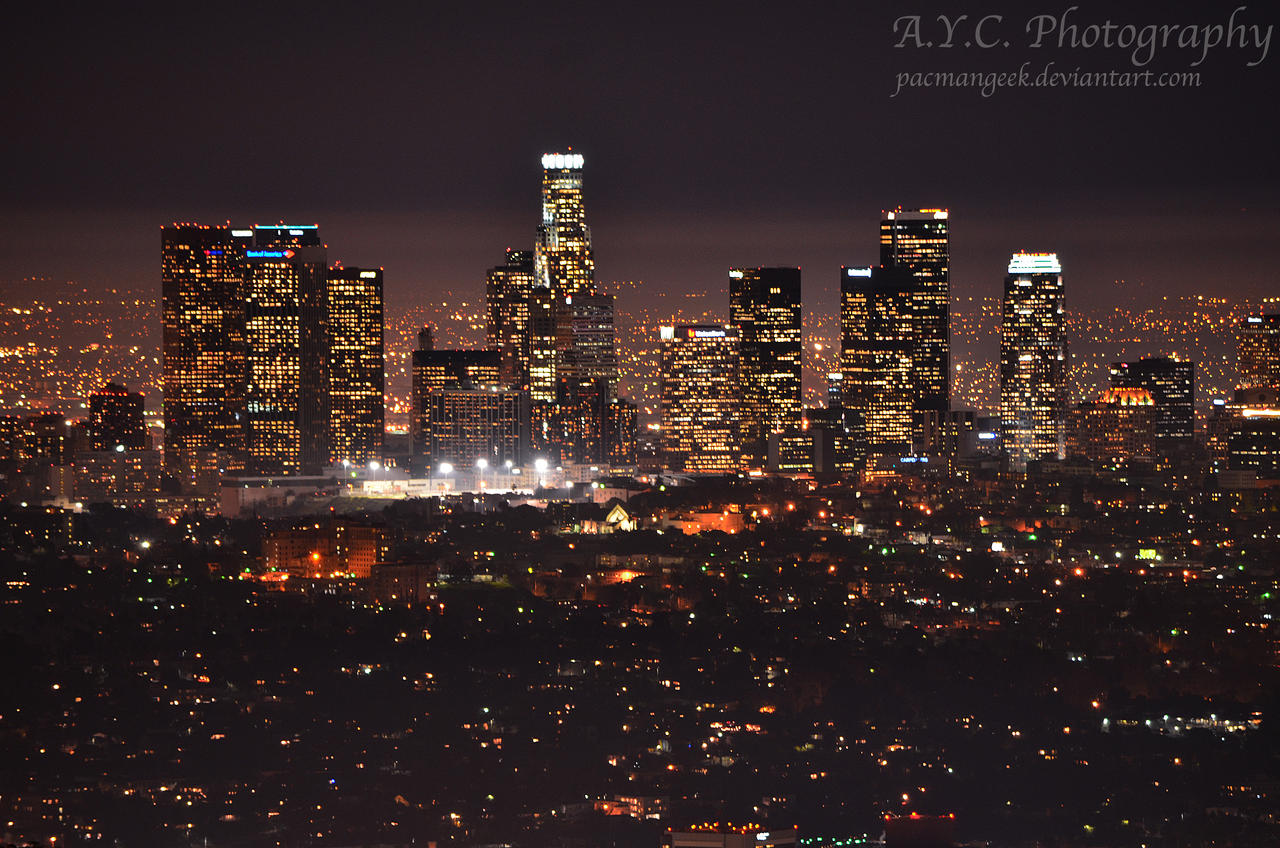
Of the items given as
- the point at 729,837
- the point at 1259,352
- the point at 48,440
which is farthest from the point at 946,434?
the point at 729,837

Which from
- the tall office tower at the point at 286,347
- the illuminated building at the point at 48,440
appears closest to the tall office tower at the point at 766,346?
the tall office tower at the point at 286,347

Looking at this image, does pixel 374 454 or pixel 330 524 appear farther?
pixel 374 454

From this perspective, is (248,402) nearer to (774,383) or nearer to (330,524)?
(774,383)

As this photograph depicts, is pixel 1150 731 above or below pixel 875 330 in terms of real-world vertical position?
below

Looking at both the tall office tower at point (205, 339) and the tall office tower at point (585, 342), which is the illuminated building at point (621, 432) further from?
the tall office tower at point (205, 339)

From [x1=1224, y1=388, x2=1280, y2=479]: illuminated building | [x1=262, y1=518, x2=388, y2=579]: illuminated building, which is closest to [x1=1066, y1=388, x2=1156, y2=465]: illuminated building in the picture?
[x1=1224, y1=388, x2=1280, y2=479]: illuminated building

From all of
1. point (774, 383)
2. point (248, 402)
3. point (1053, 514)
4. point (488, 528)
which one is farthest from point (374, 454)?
point (1053, 514)

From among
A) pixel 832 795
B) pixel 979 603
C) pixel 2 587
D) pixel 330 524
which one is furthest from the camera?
pixel 330 524

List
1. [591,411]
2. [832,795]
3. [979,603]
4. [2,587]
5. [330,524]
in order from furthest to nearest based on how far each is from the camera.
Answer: [591,411] → [330,524] → [979,603] → [2,587] → [832,795]

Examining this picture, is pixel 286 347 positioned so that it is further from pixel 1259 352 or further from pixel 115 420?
pixel 1259 352
